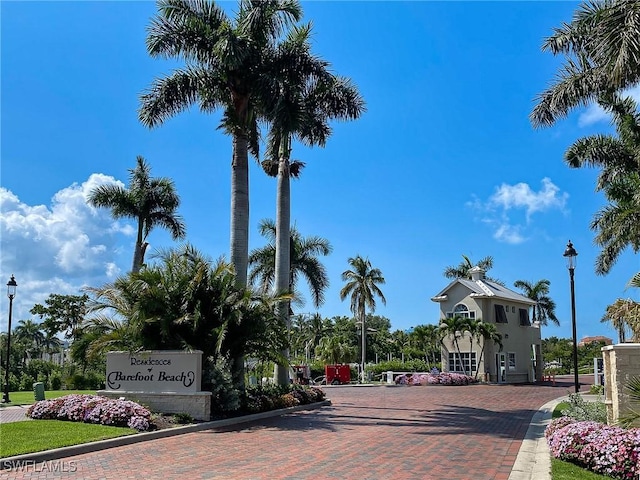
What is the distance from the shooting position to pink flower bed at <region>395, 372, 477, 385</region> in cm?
3828

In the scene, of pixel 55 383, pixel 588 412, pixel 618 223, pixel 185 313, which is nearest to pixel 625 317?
pixel 618 223

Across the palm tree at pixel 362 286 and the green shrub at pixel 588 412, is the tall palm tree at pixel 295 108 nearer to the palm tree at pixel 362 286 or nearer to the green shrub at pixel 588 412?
the green shrub at pixel 588 412

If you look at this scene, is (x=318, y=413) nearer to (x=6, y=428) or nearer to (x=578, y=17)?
(x=6, y=428)

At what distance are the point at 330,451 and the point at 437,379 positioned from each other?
1119 inches

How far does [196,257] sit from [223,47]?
6.50 meters

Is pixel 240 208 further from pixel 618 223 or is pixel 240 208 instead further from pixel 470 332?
pixel 470 332

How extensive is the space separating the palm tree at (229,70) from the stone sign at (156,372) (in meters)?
3.79

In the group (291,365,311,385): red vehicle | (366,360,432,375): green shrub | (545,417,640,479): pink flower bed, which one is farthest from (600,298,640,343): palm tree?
(366,360,432,375): green shrub

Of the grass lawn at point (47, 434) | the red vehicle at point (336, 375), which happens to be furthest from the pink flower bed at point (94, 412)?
the red vehicle at point (336, 375)

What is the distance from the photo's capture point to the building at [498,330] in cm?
4341

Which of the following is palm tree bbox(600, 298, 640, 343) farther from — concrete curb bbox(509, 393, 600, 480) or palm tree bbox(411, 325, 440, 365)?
palm tree bbox(411, 325, 440, 365)

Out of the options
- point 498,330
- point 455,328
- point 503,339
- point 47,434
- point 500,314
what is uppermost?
point 500,314

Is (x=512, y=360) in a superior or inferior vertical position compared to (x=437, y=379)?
superior

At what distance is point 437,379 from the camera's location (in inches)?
1519
